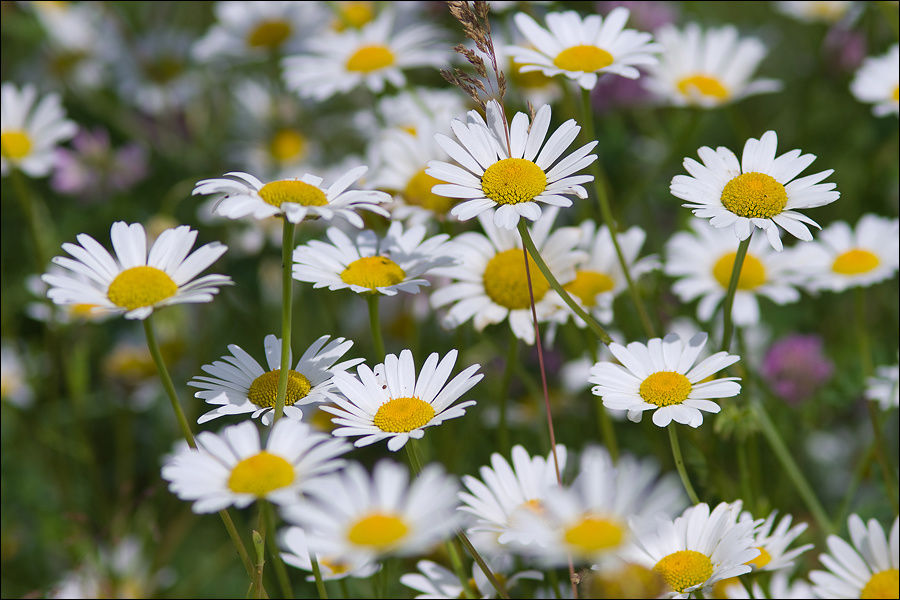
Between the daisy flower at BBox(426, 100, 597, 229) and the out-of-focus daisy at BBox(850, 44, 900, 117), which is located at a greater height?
the out-of-focus daisy at BBox(850, 44, 900, 117)

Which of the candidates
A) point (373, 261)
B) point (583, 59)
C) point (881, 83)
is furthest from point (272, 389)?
point (881, 83)

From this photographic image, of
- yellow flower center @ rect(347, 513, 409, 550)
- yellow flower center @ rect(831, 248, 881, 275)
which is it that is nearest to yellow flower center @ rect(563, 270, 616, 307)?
yellow flower center @ rect(831, 248, 881, 275)

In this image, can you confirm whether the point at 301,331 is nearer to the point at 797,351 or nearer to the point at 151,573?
the point at 151,573

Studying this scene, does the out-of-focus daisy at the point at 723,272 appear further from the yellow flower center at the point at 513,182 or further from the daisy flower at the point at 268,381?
the daisy flower at the point at 268,381

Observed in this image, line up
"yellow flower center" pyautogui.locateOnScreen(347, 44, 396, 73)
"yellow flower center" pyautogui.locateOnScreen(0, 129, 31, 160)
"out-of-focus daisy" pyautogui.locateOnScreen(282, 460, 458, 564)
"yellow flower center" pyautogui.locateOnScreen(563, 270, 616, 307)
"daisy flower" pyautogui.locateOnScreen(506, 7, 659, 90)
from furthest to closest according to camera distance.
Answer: "yellow flower center" pyautogui.locateOnScreen(347, 44, 396, 73) → "yellow flower center" pyautogui.locateOnScreen(0, 129, 31, 160) → "yellow flower center" pyautogui.locateOnScreen(563, 270, 616, 307) → "daisy flower" pyautogui.locateOnScreen(506, 7, 659, 90) → "out-of-focus daisy" pyautogui.locateOnScreen(282, 460, 458, 564)

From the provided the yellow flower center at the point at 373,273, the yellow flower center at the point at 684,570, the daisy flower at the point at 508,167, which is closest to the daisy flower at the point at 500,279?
the yellow flower center at the point at 373,273

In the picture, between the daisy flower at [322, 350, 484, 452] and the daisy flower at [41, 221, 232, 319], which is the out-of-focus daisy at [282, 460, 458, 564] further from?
the daisy flower at [41, 221, 232, 319]

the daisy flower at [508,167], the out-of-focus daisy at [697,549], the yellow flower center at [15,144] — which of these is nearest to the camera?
the out-of-focus daisy at [697,549]
